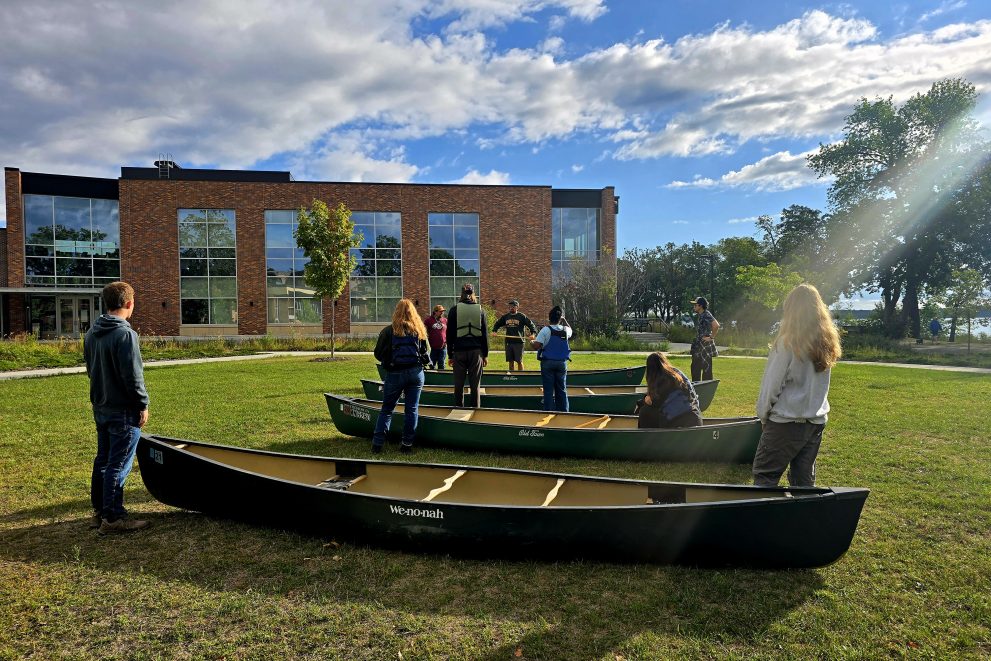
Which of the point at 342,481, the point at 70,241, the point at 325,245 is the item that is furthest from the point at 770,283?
the point at 70,241

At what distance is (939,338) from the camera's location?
34.8 metres

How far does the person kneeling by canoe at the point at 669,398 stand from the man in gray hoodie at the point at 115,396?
4.60m

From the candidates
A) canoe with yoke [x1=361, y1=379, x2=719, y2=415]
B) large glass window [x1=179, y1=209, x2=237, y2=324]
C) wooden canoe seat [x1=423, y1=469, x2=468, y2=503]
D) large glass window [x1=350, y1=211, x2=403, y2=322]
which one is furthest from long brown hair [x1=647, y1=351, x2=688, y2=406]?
large glass window [x1=179, y1=209, x2=237, y2=324]

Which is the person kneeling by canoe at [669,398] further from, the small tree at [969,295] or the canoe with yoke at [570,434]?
the small tree at [969,295]

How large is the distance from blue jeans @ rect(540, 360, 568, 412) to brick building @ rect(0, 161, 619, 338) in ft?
83.3

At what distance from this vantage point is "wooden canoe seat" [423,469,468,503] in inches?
172

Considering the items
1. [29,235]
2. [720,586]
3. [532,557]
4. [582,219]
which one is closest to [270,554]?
[532,557]

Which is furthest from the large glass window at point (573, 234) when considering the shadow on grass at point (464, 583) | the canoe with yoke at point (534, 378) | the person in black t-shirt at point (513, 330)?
the shadow on grass at point (464, 583)

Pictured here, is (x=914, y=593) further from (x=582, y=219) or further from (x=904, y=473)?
(x=582, y=219)

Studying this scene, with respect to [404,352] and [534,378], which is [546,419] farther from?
[534,378]

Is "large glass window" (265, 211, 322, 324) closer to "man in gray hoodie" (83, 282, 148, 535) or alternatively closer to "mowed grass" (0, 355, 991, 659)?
"mowed grass" (0, 355, 991, 659)

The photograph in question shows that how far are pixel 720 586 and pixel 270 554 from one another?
9.85 feet

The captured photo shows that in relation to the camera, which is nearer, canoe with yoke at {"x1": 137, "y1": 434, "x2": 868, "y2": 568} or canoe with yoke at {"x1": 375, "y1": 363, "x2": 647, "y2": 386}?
canoe with yoke at {"x1": 137, "y1": 434, "x2": 868, "y2": 568}

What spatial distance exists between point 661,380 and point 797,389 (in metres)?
2.13
